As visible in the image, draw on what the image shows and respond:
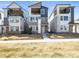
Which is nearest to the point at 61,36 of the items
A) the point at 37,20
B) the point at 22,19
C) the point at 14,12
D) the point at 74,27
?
the point at 74,27

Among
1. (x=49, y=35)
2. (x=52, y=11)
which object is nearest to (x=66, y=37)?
(x=49, y=35)

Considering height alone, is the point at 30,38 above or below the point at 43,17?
below

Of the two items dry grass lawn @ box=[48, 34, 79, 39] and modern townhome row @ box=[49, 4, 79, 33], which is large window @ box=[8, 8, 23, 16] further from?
dry grass lawn @ box=[48, 34, 79, 39]

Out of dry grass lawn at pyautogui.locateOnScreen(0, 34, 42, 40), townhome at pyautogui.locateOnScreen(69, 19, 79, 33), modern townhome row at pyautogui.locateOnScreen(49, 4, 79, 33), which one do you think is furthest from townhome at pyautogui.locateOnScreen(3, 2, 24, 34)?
townhome at pyautogui.locateOnScreen(69, 19, 79, 33)

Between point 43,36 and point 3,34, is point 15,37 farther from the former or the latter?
point 43,36

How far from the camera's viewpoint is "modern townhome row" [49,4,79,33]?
37.7ft

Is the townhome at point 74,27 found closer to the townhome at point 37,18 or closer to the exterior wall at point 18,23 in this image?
the townhome at point 37,18

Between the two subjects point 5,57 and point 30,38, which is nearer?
point 5,57

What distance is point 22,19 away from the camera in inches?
500

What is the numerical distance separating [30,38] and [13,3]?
222 cm

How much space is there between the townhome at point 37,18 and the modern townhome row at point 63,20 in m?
0.45

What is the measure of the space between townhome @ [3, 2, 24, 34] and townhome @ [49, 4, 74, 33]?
2102mm

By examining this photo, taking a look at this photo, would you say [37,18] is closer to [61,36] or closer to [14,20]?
[14,20]

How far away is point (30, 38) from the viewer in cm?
1093
